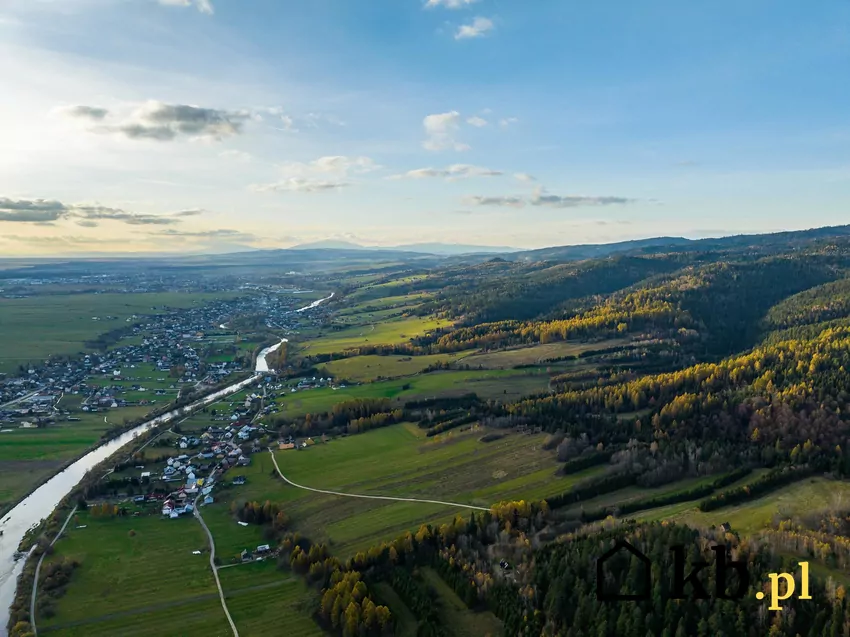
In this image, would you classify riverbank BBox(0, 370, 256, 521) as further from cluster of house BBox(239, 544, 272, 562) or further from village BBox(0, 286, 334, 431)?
cluster of house BBox(239, 544, 272, 562)

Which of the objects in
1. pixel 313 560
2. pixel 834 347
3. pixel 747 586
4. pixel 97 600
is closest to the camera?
pixel 747 586

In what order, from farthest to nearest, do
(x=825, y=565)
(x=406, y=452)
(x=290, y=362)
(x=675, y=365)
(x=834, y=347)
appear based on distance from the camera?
(x=290, y=362) < (x=675, y=365) < (x=834, y=347) < (x=406, y=452) < (x=825, y=565)

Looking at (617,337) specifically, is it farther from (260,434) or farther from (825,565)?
(825,565)

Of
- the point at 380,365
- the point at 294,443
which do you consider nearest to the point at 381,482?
the point at 294,443

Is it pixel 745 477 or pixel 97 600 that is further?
pixel 745 477

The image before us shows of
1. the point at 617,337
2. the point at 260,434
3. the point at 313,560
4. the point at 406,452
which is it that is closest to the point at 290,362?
the point at 260,434

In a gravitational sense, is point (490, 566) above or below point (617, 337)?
below

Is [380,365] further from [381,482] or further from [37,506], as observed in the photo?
[37,506]
